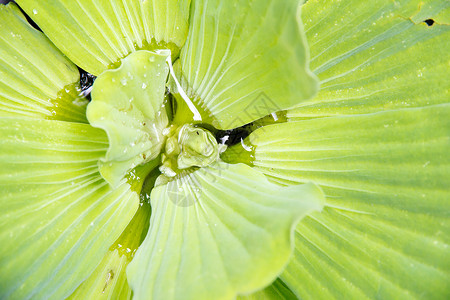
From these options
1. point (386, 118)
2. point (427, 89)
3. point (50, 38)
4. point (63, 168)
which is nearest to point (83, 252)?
point (63, 168)

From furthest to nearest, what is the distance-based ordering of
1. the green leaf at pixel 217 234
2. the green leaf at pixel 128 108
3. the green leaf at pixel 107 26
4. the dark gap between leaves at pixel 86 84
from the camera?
the dark gap between leaves at pixel 86 84 → the green leaf at pixel 107 26 → the green leaf at pixel 128 108 → the green leaf at pixel 217 234

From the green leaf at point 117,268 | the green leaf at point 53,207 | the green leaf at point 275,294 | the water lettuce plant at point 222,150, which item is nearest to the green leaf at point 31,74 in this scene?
the water lettuce plant at point 222,150

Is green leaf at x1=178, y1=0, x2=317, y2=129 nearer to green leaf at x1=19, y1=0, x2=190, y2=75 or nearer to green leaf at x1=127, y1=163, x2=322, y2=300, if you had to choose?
green leaf at x1=19, y1=0, x2=190, y2=75

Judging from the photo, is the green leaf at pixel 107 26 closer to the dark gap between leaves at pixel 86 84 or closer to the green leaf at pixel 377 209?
the dark gap between leaves at pixel 86 84

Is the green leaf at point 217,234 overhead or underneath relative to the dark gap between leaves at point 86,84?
underneath

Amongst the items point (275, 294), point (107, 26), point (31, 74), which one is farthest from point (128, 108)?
point (275, 294)

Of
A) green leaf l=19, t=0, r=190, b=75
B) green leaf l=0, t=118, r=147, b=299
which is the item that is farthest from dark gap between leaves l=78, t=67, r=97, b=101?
green leaf l=0, t=118, r=147, b=299

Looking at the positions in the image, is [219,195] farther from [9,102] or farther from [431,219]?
[9,102]

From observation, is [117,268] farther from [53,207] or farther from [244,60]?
[244,60]
